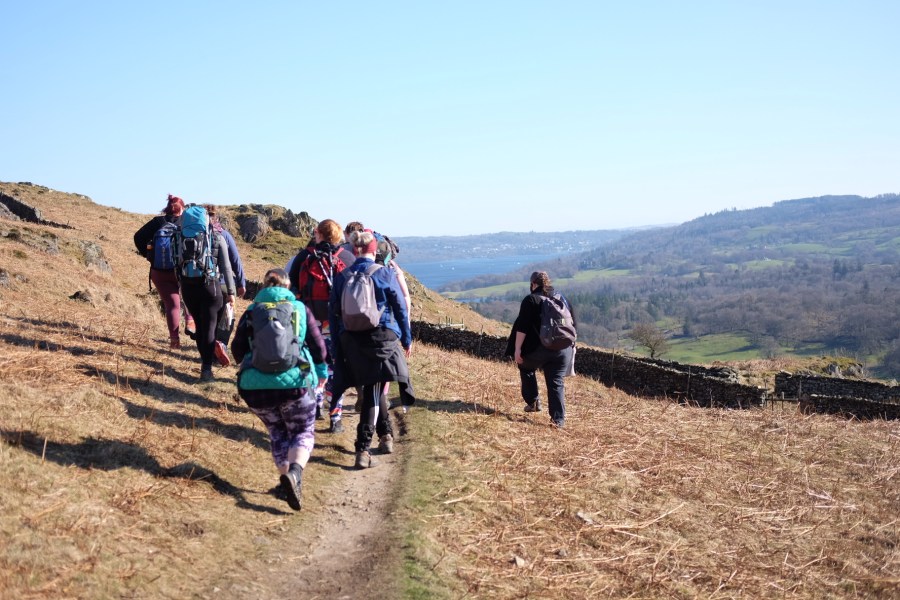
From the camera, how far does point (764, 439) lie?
395 inches

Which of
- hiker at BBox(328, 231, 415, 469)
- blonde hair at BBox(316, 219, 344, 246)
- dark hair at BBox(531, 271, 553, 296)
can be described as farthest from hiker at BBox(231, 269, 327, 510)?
dark hair at BBox(531, 271, 553, 296)

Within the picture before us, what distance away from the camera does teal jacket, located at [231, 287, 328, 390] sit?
5504 millimetres

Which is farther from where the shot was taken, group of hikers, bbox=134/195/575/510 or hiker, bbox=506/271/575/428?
hiker, bbox=506/271/575/428

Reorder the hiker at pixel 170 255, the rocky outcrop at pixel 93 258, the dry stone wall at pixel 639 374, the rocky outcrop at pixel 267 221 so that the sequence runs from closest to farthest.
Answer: the hiker at pixel 170 255, the dry stone wall at pixel 639 374, the rocky outcrop at pixel 93 258, the rocky outcrop at pixel 267 221

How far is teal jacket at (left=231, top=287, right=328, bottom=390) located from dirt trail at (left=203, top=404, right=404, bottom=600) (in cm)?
119

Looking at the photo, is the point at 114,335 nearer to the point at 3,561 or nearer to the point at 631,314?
the point at 3,561

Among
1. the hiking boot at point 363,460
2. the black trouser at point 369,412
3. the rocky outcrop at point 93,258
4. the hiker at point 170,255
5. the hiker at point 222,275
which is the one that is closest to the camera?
the black trouser at point 369,412

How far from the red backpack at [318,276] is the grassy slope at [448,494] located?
1.60m

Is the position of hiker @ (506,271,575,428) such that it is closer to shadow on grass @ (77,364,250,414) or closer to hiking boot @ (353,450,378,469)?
hiking boot @ (353,450,378,469)

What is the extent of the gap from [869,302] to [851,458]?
462 ft

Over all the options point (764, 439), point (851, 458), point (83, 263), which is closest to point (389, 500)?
point (764, 439)

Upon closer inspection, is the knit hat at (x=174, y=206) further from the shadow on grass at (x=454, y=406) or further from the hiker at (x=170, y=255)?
the shadow on grass at (x=454, y=406)

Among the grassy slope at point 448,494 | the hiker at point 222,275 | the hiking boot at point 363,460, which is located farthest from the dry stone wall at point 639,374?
the hiking boot at point 363,460

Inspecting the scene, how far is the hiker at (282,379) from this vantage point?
5.49m
